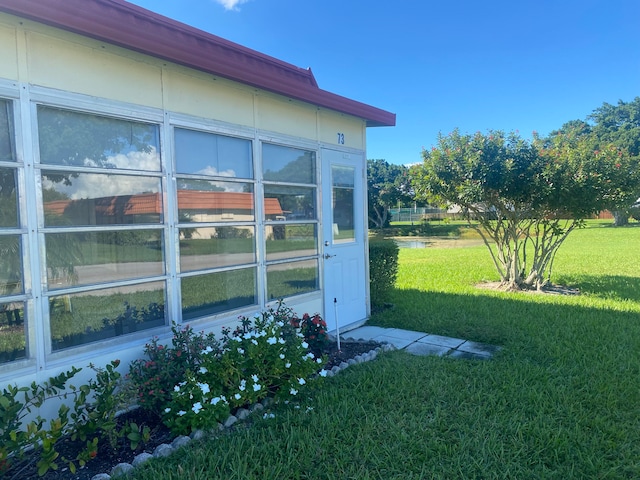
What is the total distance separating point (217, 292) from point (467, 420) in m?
2.35

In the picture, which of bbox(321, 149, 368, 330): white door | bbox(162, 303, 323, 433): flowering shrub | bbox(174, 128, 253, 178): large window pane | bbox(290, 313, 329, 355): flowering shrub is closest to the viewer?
bbox(162, 303, 323, 433): flowering shrub

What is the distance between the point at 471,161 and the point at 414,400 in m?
4.97

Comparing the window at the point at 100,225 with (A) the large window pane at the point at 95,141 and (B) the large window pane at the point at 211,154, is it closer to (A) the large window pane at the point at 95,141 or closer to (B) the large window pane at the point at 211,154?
(A) the large window pane at the point at 95,141

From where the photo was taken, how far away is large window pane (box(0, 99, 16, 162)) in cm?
257

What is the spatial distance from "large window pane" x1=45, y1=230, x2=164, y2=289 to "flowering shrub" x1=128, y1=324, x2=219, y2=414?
57 centimetres

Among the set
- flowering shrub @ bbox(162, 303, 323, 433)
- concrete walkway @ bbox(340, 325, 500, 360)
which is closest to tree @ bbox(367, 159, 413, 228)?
concrete walkway @ bbox(340, 325, 500, 360)

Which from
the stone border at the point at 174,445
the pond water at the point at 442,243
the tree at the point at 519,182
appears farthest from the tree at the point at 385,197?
the stone border at the point at 174,445

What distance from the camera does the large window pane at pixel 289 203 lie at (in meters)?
4.35

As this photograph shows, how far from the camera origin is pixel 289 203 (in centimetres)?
462

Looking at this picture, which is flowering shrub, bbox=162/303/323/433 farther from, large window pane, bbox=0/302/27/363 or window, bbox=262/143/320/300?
window, bbox=262/143/320/300

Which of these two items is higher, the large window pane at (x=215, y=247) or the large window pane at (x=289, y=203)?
the large window pane at (x=289, y=203)

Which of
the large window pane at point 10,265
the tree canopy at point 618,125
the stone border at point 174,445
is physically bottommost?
the stone border at point 174,445

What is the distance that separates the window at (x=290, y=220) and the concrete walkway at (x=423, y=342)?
3.04ft

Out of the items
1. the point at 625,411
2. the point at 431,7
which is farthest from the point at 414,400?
the point at 431,7
